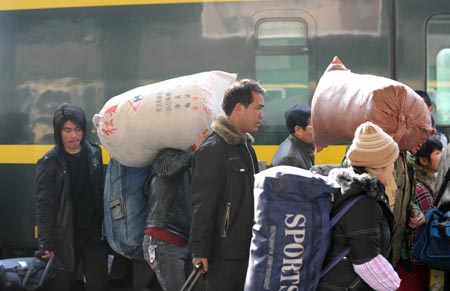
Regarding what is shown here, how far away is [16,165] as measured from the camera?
684cm

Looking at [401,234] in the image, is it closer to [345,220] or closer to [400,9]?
[345,220]

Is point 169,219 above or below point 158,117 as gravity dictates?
below

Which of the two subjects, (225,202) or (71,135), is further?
(71,135)

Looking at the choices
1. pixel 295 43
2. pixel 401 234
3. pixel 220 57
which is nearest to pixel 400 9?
pixel 295 43

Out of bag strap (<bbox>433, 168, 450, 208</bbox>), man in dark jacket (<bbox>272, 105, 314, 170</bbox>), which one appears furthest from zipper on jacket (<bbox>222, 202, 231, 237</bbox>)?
bag strap (<bbox>433, 168, 450, 208</bbox>)

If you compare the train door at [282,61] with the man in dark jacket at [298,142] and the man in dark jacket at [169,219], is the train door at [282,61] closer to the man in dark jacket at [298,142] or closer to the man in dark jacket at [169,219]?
the man in dark jacket at [298,142]

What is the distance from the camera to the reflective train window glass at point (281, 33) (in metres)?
6.26

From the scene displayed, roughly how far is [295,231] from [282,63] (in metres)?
2.99

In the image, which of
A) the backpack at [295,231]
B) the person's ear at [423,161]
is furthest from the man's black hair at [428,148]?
the backpack at [295,231]

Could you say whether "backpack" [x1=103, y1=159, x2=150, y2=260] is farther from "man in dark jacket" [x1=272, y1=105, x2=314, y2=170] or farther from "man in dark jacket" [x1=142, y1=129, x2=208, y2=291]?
"man in dark jacket" [x1=272, y1=105, x2=314, y2=170]

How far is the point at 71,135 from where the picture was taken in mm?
5641

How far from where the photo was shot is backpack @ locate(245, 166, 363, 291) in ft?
11.5

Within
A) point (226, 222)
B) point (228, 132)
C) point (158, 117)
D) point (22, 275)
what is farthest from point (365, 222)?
point (22, 275)

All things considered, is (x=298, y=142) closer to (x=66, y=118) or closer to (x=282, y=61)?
(x=282, y=61)
